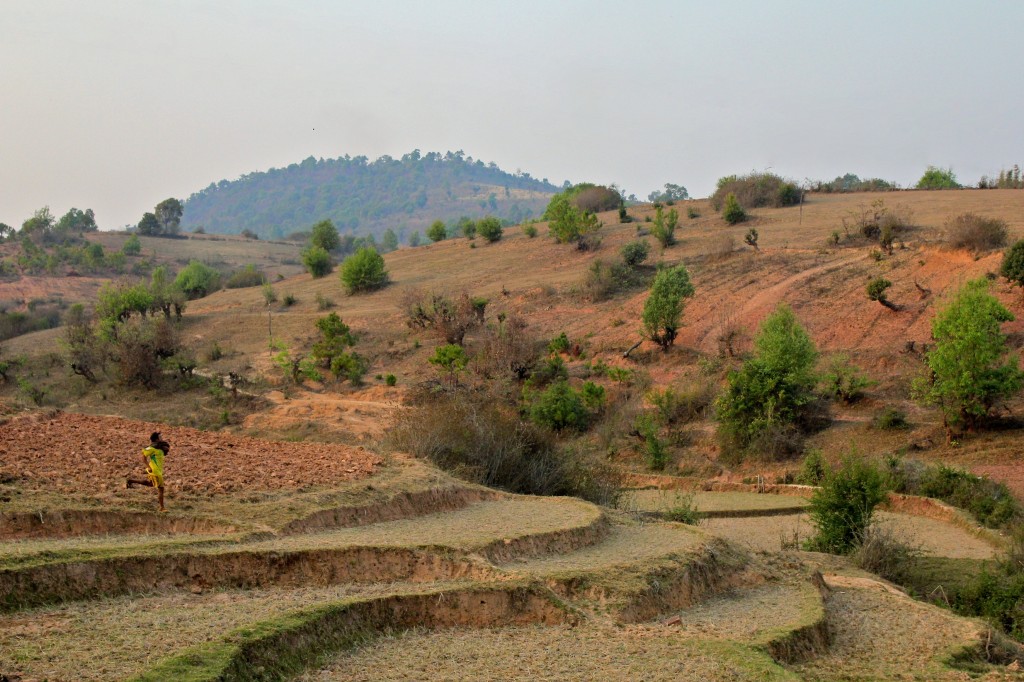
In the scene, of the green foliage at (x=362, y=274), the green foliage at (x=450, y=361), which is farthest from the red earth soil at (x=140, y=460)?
the green foliage at (x=362, y=274)

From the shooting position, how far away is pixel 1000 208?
46344 millimetres

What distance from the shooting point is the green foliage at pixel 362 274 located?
52.4m

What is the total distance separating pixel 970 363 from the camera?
84.9ft

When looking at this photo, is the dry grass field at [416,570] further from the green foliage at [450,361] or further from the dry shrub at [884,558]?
the green foliage at [450,361]

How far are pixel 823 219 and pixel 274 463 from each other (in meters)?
41.4

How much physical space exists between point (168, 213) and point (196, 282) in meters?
45.7

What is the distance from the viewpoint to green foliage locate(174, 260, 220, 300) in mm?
58938

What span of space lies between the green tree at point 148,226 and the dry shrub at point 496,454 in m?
83.4

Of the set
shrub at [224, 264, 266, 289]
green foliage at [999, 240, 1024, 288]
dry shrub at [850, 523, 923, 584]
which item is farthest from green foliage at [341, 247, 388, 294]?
dry shrub at [850, 523, 923, 584]

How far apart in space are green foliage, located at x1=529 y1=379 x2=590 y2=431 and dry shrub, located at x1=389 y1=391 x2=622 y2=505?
390 inches

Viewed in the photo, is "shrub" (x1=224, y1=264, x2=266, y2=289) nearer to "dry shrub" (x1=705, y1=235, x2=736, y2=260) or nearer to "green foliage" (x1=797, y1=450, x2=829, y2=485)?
"dry shrub" (x1=705, y1=235, x2=736, y2=260)

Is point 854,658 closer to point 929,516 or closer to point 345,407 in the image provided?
point 929,516

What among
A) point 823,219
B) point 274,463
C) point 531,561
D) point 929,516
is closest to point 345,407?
point 274,463

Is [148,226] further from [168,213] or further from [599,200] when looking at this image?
[599,200]
